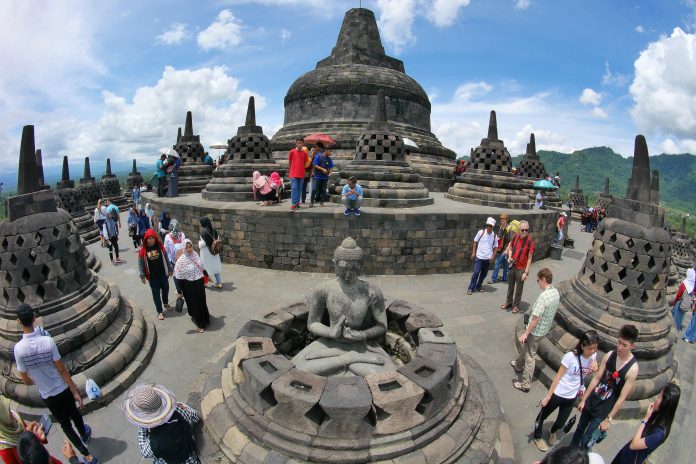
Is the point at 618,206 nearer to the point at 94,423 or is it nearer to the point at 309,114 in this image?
the point at 94,423

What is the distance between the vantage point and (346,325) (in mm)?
3414

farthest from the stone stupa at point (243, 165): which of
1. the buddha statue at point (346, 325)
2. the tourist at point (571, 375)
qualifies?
the tourist at point (571, 375)

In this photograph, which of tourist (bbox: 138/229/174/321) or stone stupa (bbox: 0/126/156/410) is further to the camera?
tourist (bbox: 138/229/174/321)

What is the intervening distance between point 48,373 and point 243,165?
8.96m

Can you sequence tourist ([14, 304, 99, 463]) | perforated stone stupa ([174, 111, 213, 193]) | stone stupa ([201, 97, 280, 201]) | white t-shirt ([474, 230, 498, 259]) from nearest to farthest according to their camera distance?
tourist ([14, 304, 99, 463]) → white t-shirt ([474, 230, 498, 259]) → stone stupa ([201, 97, 280, 201]) → perforated stone stupa ([174, 111, 213, 193])

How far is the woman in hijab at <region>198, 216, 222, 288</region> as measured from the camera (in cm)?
654

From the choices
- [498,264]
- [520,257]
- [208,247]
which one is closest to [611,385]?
[520,257]

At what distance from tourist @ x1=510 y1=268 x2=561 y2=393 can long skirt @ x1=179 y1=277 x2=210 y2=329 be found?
4.64 m

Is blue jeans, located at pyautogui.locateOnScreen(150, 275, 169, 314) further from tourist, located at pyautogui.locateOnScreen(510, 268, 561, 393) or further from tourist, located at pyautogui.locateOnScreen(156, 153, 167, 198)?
tourist, located at pyautogui.locateOnScreen(156, 153, 167, 198)

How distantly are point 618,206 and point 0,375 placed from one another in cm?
797

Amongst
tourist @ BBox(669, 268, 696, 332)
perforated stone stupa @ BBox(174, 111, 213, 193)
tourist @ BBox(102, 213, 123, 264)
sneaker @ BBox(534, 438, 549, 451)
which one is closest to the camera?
sneaker @ BBox(534, 438, 549, 451)

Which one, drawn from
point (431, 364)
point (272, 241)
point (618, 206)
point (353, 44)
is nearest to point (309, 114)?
point (353, 44)

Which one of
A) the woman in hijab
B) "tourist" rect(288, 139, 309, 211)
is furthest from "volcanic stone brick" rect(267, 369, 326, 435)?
"tourist" rect(288, 139, 309, 211)

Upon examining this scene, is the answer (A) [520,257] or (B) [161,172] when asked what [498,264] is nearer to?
(A) [520,257]
